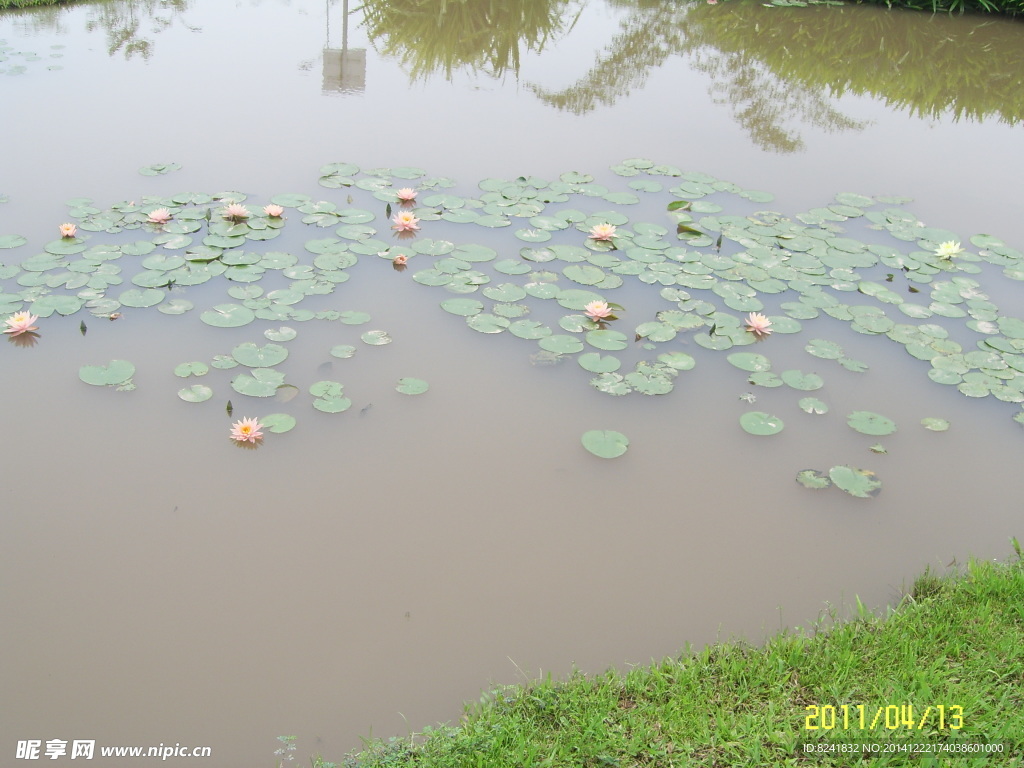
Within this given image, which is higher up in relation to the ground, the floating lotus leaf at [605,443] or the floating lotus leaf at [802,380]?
the floating lotus leaf at [802,380]

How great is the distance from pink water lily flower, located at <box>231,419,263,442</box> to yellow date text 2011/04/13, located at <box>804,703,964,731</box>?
1684 mm

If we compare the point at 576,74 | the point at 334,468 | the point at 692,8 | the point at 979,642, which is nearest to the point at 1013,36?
the point at 692,8

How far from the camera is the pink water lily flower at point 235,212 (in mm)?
3527

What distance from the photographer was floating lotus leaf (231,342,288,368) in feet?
9.15

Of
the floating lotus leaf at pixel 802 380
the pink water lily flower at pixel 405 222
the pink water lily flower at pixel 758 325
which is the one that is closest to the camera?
the floating lotus leaf at pixel 802 380

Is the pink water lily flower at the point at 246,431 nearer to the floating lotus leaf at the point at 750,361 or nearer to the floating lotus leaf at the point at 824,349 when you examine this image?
the floating lotus leaf at the point at 750,361

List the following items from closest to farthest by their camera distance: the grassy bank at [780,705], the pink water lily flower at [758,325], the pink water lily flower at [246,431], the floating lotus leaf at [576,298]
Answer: the grassy bank at [780,705], the pink water lily flower at [246,431], the pink water lily flower at [758,325], the floating lotus leaf at [576,298]

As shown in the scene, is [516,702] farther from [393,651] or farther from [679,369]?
[679,369]

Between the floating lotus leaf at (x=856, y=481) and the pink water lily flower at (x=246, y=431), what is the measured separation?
1.76 m

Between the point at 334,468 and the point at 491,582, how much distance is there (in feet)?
2.05

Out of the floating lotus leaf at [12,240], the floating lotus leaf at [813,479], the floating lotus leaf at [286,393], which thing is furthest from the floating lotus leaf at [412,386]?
the floating lotus leaf at [12,240]

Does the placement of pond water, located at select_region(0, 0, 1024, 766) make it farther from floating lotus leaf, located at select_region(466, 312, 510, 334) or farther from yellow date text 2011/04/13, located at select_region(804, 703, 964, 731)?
yellow date text 2011/04/13, located at select_region(804, 703, 964, 731)

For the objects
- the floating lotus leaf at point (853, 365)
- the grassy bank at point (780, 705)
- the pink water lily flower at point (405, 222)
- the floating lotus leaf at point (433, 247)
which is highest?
the pink water lily flower at point (405, 222)

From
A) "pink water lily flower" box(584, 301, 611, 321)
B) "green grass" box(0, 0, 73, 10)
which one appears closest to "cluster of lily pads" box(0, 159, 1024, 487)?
"pink water lily flower" box(584, 301, 611, 321)
